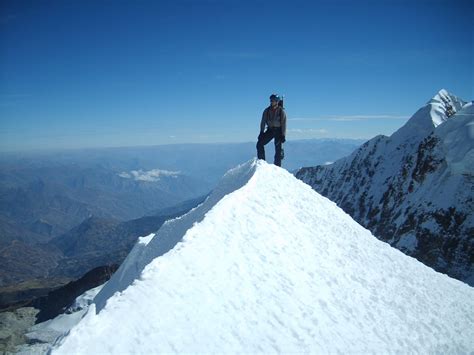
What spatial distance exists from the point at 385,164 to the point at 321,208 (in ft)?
319

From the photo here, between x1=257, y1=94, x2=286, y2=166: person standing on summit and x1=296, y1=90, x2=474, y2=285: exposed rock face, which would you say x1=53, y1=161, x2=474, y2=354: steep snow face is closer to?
x1=257, y1=94, x2=286, y2=166: person standing on summit

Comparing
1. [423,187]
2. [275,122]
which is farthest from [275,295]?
[423,187]

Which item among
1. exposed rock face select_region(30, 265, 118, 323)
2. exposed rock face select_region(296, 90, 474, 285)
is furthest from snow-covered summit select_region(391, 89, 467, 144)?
exposed rock face select_region(30, 265, 118, 323)

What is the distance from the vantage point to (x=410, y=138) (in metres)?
102

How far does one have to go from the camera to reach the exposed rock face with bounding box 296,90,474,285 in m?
58.5

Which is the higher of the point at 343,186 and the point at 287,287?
the point at 287,287

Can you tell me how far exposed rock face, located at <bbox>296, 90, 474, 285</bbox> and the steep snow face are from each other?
4467 cm

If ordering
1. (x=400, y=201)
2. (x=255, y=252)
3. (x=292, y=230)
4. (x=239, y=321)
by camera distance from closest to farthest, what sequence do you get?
(x=239, y=321) → (x=255, y=252) → (x=292, y=230) → (x=400, y=201)

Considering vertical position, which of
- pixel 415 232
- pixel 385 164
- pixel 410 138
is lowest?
pixel 415 232

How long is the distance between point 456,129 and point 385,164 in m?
29.5

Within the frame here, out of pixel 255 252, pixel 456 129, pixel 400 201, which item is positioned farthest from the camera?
pixel 400 201

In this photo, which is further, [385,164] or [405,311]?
[385,164]

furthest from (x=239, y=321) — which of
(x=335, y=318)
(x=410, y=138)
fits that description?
(x=410, y=138)

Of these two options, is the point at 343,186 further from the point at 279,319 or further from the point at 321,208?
the point at 279,319
